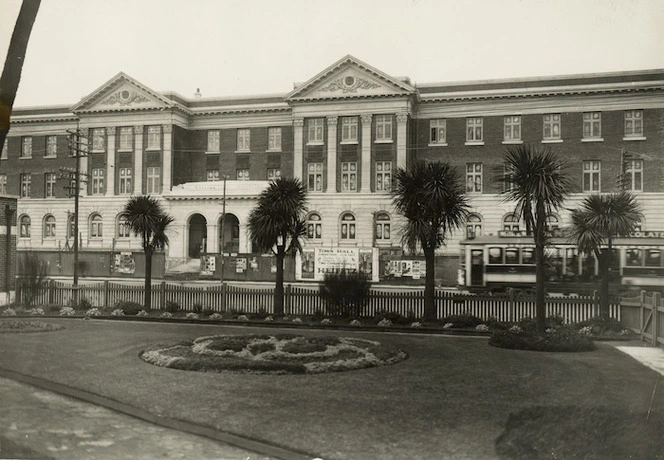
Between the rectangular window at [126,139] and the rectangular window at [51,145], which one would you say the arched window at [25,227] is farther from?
the rectangular window at [126,139]

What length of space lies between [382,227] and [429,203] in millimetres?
13728

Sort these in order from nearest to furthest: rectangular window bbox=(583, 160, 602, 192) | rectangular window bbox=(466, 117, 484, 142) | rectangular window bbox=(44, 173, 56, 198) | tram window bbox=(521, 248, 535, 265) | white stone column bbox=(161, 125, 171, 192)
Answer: rectangular window bbox=(44, 173, 56, 198) < white stone column bbox=(161, 125, 171, 192) < rectangular window bbox=(583, 160, 602, 192) < tram window bbox=(521, 248, 535, 265) < rectangular window bbox=(466, 117, 484, 142)

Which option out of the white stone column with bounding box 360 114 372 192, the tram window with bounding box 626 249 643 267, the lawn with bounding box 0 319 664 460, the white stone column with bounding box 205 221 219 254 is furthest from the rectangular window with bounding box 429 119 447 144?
the lawn with bounding box 0 319 664 460

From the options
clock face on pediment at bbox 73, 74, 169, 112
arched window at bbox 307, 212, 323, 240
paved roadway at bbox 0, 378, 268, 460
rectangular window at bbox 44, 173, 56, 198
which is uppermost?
clock face on pediment at bbox 73, 74, 169, 112

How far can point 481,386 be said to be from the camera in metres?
6.66

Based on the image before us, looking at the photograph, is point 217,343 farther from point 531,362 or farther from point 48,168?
point 48,168

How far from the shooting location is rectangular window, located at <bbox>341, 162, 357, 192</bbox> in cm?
3217

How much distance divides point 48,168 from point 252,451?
29.9 feet

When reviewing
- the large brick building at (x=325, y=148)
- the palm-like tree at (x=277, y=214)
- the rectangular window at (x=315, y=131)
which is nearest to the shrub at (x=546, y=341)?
the large brick building at (x=325, y=148)

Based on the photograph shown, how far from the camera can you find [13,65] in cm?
606

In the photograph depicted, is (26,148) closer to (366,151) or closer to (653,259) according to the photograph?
(653,259)

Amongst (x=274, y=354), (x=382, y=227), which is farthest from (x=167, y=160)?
(x=382, y=227)

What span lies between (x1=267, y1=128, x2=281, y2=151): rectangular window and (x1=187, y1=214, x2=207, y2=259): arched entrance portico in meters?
14.2

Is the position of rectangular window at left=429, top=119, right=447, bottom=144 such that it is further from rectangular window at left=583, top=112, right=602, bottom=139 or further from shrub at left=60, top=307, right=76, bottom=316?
shrub at left=60, top=307, right=76, bottom=316
